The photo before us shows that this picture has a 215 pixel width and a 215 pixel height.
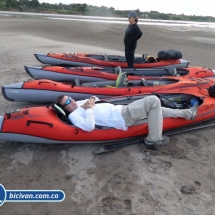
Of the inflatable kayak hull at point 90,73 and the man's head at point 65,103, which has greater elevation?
the man's head at point 65,103

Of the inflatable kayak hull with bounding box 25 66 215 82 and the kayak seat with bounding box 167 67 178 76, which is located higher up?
the kayak seat with bounding box 167 67 178 76

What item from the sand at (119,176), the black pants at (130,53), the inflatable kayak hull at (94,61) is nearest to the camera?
the sand at (119,176)

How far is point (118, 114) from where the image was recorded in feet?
12.8

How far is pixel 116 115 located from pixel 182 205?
1.62 m

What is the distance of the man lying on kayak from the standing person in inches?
138

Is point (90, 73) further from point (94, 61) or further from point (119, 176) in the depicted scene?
point (119, 176)

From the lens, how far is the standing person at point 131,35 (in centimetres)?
674

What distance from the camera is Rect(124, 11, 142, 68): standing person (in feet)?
22.1

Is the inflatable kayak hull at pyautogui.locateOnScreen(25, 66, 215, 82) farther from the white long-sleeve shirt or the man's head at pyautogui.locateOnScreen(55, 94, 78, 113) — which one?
the man's head at pyautogui.locateOnScreen(55, 94, 78, 113)

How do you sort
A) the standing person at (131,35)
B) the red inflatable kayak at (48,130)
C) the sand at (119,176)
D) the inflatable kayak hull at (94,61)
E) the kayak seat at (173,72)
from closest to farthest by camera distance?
the sand at (119,176)
the red inflatable kayak at (48,130)
the kayak seat at (173,72)
the standing person at (131,35)
the inflatable kayak hull at (94,61)

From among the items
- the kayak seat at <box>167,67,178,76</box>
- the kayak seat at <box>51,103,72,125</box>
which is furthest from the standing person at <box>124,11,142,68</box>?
the kayak seat at <box>51,103,72,125</box>

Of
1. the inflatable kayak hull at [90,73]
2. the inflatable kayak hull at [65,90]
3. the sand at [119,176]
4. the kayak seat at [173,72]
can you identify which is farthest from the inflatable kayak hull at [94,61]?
the sand at [119,176]

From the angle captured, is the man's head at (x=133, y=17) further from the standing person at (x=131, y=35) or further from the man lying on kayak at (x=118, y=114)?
the man lying on kayak at (x=118, y=114)

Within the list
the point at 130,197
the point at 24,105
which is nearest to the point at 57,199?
the point at 130,197
